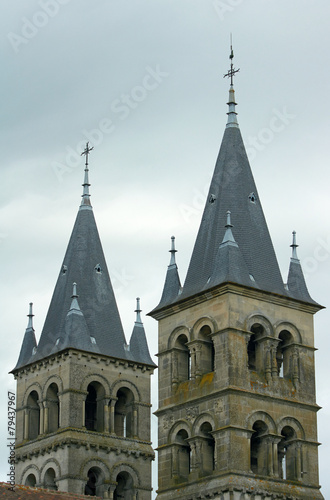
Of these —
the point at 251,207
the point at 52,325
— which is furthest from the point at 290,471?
the point at 52,325

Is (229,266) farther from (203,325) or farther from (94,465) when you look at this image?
(94,465)

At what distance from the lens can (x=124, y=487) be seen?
72000mm

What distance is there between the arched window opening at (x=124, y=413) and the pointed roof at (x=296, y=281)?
34.9ft

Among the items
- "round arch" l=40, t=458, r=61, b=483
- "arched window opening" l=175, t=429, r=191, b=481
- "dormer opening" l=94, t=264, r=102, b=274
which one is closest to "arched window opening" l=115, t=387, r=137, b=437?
"round arch" l=40, t=458, r=61, b=483

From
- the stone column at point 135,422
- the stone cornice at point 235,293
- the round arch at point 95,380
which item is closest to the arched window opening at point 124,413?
the stone column at point 135,422

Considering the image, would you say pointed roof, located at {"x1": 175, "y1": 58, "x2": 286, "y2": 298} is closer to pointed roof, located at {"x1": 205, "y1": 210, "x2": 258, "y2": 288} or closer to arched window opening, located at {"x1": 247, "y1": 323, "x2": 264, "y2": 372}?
pointed roof, located at {"x1": 205, "y1": 210, "x2": 258, "y2": 288}

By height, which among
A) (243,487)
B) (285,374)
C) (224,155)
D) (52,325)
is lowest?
(243,487)

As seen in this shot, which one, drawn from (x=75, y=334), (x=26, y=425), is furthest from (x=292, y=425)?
(x=26, y=425)

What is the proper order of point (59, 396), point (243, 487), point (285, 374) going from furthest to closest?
point (59, 396)
point (285, 374)
point (243, 487)

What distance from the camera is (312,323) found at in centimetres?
6600

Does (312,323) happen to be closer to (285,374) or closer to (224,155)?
(285,374)

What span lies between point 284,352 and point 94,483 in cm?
1145

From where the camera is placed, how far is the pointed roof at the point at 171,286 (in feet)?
218

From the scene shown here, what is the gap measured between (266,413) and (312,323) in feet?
16.6
